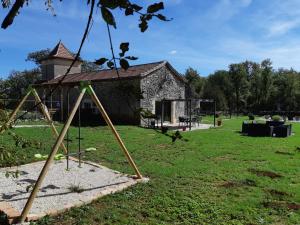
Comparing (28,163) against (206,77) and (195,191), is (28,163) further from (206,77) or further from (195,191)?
Result: (206,77)

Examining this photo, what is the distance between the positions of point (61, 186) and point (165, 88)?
22.1 meters

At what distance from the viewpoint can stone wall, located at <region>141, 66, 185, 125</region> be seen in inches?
1056

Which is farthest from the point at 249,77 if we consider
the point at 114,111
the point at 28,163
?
the point at 28,163

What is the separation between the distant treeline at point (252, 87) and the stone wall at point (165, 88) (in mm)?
27281

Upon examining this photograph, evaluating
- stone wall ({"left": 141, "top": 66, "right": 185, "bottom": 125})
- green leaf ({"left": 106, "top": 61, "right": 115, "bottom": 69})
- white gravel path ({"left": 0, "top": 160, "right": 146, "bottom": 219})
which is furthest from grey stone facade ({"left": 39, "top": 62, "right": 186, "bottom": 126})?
green leaf ({"left": 106, "top": 61, "right": 115, "bottom": 69})

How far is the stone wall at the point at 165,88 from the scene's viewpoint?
26828 mm

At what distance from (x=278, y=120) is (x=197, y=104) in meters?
14.4

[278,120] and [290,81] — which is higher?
[290,81]

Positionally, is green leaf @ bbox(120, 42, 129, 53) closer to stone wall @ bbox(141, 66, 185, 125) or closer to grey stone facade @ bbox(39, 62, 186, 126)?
grey stone facade @ bbox(39, 62, 186, 126)

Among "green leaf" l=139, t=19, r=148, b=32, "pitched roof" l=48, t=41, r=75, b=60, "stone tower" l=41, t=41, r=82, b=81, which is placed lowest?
"green leaf" l=139, t=19, r=148, b=32

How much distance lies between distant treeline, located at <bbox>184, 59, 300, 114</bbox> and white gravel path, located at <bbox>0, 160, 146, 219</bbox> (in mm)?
49775

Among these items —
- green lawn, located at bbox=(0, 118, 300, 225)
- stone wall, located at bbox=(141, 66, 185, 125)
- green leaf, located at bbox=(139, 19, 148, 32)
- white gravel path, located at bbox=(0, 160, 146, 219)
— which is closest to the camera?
green leaf, located at bbox=(139, 19, 148, 32)

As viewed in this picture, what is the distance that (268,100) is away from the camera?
61969mm

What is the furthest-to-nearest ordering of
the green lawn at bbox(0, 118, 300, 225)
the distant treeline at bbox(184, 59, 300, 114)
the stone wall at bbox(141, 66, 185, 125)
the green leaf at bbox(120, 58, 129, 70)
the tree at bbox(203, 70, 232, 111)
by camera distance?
the distant treeline at bbox(184, 59, 300, 114) → the tree at bbox(203, 70, 232, 111) → the stone wall at bbox(141, 66, 185, 125) → the green lawn at bbox(0, 118, 300, 225) → the green leaf at bbox(120, 58, 129, 70)
